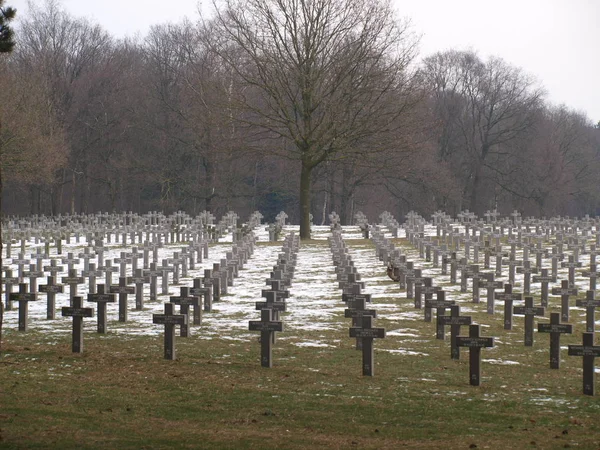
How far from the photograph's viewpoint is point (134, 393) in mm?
10062

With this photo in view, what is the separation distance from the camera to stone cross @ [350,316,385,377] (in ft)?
37.4

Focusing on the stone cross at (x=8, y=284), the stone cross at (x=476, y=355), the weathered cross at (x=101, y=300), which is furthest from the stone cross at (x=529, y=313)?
the stone cross at (x=8, y=284)

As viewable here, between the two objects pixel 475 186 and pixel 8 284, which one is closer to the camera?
pixel 8 284

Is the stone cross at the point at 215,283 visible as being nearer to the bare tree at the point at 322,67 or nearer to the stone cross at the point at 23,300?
the stone cross at the point at 23,300

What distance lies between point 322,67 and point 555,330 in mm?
26365

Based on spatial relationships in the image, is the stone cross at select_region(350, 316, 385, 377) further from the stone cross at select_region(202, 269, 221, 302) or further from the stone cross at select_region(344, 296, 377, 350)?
the stone cross at select_region(202, 269, 221, 302)

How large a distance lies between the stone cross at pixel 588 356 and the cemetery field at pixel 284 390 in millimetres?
169

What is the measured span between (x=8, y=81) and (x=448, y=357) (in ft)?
116

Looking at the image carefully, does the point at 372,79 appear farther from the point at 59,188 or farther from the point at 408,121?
the point at 59,188

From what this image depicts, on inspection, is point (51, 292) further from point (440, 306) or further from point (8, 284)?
point (440, 306)

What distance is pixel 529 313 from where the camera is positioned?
14203 mm

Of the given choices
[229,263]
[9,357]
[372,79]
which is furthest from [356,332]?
[372,79]

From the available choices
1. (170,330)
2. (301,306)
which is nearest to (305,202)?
(301,306)

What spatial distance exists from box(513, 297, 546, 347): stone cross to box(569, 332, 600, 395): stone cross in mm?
3065
